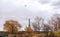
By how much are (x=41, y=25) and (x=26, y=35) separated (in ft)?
65.0

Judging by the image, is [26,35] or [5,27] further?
[5,27]

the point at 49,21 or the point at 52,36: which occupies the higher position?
the point at 49,21

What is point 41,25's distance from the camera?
52375mm

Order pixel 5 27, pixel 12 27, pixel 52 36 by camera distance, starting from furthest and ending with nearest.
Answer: pixel 5 27 → pixel 12 27 → pixel 52 36

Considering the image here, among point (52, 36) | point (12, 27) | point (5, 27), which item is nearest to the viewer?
point (52, 36)

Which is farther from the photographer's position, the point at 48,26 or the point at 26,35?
the point at 48,26

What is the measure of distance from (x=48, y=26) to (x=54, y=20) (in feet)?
10.5

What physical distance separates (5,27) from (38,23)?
9.78m

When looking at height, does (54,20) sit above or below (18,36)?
above

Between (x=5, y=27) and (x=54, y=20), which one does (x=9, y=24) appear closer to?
(x=5, y=27)

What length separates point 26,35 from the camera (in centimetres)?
3300

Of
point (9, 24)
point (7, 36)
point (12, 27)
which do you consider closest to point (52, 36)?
point (7, 36)

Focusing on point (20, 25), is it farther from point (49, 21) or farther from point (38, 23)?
point (49, 21)

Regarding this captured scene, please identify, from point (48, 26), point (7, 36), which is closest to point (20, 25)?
point (48, 26)
